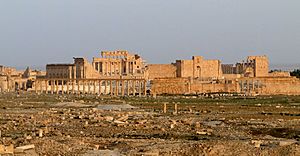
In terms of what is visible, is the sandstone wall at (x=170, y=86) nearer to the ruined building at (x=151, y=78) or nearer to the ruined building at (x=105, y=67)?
the ruined building at (x=151, y=78)

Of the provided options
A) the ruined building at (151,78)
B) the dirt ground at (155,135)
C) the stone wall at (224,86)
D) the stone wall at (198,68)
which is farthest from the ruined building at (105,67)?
the dirt ground at (155,135)

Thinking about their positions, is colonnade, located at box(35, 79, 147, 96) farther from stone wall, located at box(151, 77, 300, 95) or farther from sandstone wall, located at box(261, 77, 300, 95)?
sandstone wall, located at box(261, 77, 300, 95)

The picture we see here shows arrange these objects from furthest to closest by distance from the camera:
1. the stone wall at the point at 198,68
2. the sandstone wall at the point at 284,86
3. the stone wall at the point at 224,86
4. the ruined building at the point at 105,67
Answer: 1. the ruined building at the point at 105,67
2. the stone wall at the point at 198,68
3. the sandstone wall at the point at 284,86
4. the stone wall at the point at 224,86

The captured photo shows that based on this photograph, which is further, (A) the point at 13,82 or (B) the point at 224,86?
(A) the point at 13,82

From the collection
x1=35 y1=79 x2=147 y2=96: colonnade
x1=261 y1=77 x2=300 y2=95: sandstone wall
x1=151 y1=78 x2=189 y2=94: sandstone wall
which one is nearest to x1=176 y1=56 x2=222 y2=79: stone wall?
x1=35 y1=79 x2=147 y2=96: colonnade

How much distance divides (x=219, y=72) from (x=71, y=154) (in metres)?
78.7

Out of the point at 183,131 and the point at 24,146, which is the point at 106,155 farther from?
the point at 183,131

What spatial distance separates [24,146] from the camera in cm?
2281

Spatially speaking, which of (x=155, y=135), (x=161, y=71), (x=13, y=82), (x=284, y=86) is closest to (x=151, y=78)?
(x=161, y=71)

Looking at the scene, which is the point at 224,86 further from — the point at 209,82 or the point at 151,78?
the point at 151,78

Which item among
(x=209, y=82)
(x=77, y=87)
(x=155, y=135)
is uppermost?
(x=209, y=82)

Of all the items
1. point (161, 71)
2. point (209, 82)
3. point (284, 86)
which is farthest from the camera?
point (161, 71)

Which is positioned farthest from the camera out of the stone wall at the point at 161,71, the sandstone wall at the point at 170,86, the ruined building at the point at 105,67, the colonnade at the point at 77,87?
the ruined building at the point at 105,67

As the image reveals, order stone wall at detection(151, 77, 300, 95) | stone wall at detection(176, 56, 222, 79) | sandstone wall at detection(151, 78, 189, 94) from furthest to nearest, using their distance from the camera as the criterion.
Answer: stone wall at detection(176, 56, 222, 79) < stone wall at detection(151, 77, 300, 95) < sandstone wall at detection(151, 78, 189, 94)
